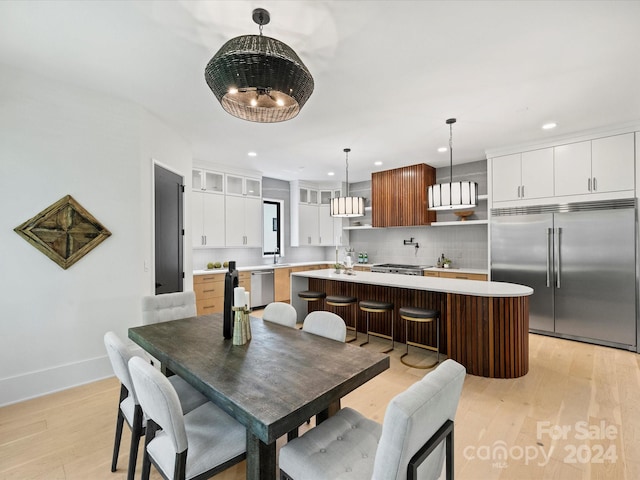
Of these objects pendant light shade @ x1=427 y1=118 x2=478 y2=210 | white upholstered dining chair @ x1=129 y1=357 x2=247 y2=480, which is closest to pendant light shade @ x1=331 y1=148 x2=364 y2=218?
pendant light shade @ x1=427 y1=118 x2=478 y2=210

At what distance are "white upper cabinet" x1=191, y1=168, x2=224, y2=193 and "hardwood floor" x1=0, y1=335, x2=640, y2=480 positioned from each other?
341 centimetres

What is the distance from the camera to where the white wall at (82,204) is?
2652 millimetres

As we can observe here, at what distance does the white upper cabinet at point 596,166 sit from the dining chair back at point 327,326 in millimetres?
4068

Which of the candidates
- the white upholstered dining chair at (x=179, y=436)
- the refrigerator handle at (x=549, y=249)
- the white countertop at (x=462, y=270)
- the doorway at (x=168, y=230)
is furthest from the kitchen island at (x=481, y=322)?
the doorway at (x=168, y=230)

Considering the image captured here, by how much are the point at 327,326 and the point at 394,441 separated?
3.87 ft

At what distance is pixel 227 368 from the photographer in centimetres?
156

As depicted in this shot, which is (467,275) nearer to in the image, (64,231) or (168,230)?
(168,230)

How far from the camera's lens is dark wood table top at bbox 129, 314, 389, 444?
1186 mm

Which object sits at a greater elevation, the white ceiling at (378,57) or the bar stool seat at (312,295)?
the white ceiling at (378,57)

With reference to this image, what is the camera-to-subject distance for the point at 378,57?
2367 mm

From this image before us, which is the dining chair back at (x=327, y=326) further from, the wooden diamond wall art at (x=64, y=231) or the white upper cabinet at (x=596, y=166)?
the white upper cabinet at (x=596, y=166)

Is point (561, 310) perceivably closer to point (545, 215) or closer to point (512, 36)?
point (545, 215)

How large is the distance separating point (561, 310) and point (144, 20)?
5.58 metres

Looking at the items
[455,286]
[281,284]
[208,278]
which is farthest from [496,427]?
[281,284]
